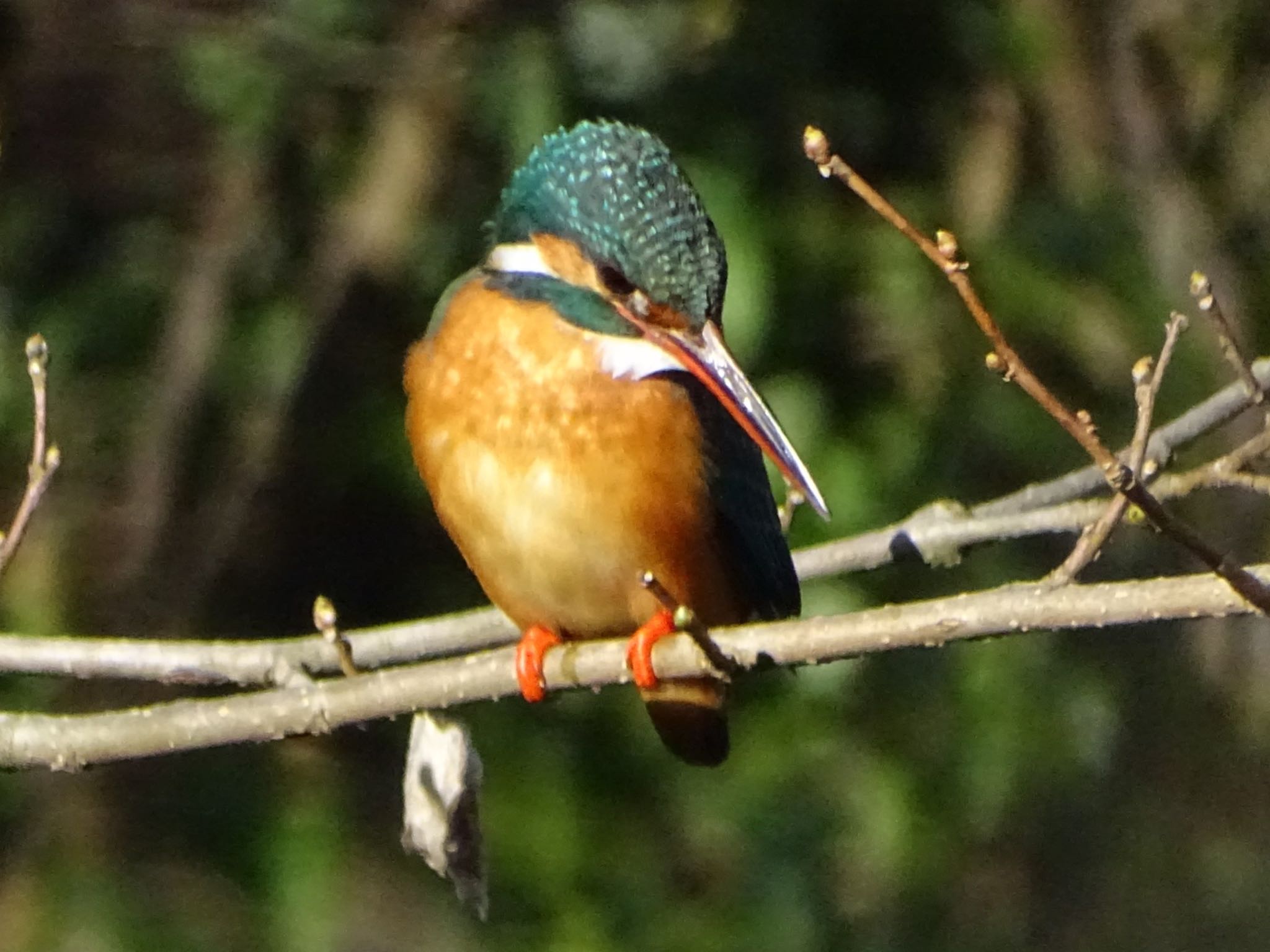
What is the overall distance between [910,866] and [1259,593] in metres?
1.59

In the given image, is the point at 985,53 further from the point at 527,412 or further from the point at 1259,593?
the point at 1259,593

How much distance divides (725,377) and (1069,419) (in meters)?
0.75

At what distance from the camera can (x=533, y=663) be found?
205 centimetres

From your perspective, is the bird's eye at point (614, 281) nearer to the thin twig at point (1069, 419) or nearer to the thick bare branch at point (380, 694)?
the thick bare branch at point (380, 694)

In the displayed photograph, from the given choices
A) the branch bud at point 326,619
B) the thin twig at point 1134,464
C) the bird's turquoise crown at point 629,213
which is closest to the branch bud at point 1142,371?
the thin twig at point 1134,464

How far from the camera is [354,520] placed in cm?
316

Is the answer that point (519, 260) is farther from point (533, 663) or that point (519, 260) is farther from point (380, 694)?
point (380, 694)

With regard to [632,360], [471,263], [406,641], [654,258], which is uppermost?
[654,258]

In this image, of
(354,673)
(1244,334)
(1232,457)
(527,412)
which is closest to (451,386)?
(527,412)

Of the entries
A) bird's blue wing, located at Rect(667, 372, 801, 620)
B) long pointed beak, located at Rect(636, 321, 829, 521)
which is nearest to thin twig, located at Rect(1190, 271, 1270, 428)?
long pointed beak, located at Rect(636, 321, 829, 521)

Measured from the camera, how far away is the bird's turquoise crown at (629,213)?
2105mm

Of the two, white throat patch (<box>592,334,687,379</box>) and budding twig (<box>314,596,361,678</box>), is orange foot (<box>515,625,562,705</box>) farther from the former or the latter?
white throat patch (<box>592,334,687,379</box>)

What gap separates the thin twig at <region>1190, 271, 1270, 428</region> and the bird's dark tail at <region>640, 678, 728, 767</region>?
2.91 ft

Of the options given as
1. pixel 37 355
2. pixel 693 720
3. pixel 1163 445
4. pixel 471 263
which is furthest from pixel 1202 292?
pixel 471 263
